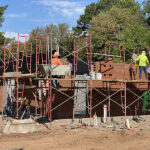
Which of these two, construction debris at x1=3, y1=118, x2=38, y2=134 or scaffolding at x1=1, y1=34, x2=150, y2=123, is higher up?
scaffolding at x1=1, y1=34, x2=150, y2=123

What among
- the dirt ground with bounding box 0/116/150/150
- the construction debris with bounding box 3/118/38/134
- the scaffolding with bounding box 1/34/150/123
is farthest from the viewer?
the scaffolding with bounding box 1/34/150/123

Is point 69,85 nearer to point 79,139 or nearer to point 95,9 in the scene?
point 79,139

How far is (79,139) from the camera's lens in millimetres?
9148

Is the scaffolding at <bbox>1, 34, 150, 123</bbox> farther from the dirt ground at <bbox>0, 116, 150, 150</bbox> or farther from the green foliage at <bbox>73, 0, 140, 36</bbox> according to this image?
the green foliage at <bbox>73, 0, 140, 36</bbox>

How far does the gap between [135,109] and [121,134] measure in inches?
215

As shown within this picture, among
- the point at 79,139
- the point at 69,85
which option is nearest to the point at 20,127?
the point at 79,139

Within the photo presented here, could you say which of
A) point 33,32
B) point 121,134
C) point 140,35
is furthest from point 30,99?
point 33,32

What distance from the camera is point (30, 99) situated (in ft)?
53.4

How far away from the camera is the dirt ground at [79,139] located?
8.22 metres

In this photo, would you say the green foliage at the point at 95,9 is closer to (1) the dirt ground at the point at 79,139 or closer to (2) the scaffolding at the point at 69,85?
(2) the scaffolding at the point at 69,85

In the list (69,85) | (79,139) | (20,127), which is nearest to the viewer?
(79,139)

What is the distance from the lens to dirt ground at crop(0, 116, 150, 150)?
822cm

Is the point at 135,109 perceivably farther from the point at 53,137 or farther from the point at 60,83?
the point at 53,137

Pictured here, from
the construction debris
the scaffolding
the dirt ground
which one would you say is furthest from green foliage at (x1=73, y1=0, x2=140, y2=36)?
the construction debris
